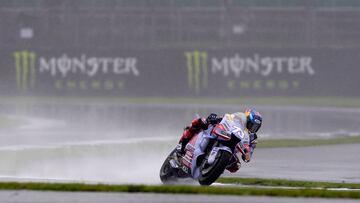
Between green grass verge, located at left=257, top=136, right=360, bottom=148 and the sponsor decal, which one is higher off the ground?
green grass verge, located at left=257, top=136, right=360, bottom=148

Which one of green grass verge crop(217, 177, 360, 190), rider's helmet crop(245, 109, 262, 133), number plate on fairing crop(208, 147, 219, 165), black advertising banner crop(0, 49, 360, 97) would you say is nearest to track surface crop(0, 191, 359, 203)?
number plate on fairing crop(208, 147, 219, 165)

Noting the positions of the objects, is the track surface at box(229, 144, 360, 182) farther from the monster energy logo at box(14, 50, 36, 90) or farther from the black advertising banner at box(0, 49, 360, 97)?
the monster energy logo at box(14, 50, 36, 90)

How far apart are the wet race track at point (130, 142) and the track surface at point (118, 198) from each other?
303 centimetres

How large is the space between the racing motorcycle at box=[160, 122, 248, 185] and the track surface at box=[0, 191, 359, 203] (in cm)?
207

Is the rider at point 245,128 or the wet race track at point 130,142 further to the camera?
the wet race track at point 130,142

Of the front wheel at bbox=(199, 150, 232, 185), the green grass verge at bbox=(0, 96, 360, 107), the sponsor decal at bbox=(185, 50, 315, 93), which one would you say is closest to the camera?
the front wheel at bbox=(199, 150, 232, 185)

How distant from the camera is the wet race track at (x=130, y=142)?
1688cm

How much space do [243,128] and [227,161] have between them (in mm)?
695

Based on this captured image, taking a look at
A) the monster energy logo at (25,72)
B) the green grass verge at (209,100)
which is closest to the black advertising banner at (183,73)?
the monster energy logo at (25,72)

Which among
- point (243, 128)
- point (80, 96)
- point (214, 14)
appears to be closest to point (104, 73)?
point (80, 96)

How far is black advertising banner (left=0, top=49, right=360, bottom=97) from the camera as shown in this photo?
42.8m

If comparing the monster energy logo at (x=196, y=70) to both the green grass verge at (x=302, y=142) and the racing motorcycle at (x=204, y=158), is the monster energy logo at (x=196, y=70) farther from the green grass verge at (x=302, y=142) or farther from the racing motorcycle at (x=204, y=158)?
the racing motorcycle at (x=204, y=158)

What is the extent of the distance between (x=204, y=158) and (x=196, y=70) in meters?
29.2

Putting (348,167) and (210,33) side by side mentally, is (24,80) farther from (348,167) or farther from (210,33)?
(348,167)
